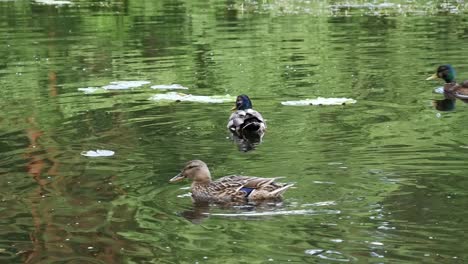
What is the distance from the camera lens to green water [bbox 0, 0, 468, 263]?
8.02m

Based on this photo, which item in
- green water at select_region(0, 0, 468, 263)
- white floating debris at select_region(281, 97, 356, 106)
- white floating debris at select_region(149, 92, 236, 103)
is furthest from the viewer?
white floating debris at select_region(149, 92, 236, 103)

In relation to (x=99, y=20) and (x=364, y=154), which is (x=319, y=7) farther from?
(x=364, y=154)

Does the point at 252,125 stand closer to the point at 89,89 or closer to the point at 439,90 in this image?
the point at 439,90

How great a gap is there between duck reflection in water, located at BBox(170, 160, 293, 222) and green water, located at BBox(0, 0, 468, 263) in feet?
0.38

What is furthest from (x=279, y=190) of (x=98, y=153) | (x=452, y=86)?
(x=452, y=86)

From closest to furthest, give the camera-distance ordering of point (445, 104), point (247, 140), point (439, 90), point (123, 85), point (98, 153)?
point (98, 153) → point (247, 140) → point (445, 104) → point (439, 90) → point (123, 85)

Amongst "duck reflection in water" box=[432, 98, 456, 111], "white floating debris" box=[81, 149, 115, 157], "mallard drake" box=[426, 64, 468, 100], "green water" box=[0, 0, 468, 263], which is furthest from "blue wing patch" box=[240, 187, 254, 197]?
"mallard drake" box=[426, 64, 468, 100]

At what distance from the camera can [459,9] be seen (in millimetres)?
31234

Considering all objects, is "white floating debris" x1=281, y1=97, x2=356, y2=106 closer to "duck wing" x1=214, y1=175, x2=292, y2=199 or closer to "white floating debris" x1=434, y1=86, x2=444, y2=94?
"white floating debris" x1=434, y1=86, x2=444, y2=94

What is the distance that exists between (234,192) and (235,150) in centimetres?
265

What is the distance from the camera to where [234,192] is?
362 inches

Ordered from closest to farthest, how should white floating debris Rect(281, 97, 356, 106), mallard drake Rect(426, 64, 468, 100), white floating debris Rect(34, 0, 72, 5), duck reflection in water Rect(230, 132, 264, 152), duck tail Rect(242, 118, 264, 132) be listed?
1. duck reflection in water Rect(230, 132, 264, 152)
2. duck tail Rect(242, 118, 264, 132)
3. white floating debris Rect(281, 97, 356, 106)
4. mallard drake Rect(426, 64, 468, 100)
5. white floating debris Rect(34, 0, 72, 5)

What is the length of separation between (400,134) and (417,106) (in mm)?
2396

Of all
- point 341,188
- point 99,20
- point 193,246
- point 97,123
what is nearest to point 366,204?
point 341,188
